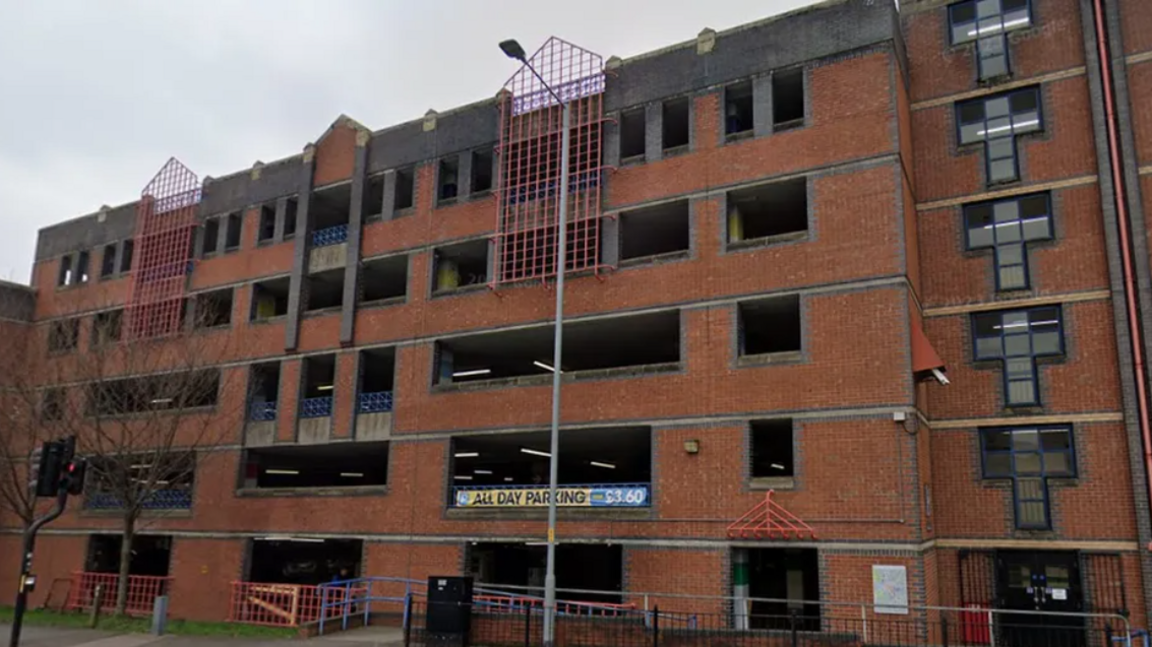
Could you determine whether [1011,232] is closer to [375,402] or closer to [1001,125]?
[1001,125]

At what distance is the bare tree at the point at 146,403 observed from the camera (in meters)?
30.9

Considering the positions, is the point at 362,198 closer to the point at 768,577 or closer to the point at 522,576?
the point at 522,576

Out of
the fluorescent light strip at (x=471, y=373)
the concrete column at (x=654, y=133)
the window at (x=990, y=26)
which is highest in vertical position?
the window at (x=990, y=26)

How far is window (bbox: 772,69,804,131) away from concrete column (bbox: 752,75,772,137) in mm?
205

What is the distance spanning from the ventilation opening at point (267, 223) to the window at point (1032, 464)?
87.2 feet

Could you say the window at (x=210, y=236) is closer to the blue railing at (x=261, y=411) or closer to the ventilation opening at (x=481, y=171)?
the blue railing at (x=261, y=411)

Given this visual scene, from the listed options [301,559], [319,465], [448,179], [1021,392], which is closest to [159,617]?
[319,465]

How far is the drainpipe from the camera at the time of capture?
20.8 metres

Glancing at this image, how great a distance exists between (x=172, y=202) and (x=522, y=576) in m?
21.7

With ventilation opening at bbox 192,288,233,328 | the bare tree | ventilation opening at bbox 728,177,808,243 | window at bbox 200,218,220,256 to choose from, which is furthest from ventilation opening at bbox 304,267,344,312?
ventilation opening at bbox 728,177,808,243

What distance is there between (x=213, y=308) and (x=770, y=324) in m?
22.5

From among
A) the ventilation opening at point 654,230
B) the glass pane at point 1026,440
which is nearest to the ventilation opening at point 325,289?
the ventilation opening at point 654,230

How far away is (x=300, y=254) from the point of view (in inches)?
1313

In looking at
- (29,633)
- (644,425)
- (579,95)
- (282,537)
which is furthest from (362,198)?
(29,633)
